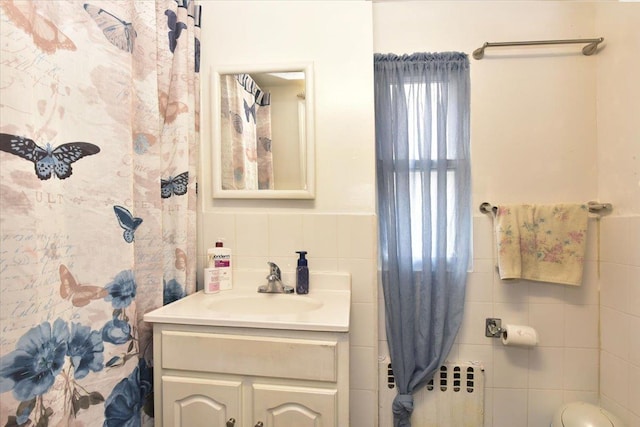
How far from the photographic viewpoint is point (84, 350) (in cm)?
82

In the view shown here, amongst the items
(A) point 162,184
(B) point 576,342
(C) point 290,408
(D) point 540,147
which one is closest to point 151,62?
(A) point 162,184

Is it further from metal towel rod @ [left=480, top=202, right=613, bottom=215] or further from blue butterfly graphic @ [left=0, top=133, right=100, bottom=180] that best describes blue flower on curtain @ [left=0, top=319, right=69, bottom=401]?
metal towel rod @ [left=480, top=202, right=613, bottom=215]

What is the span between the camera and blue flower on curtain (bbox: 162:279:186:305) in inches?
46.6

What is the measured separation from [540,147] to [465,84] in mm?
455

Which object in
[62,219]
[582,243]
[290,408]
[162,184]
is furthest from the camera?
[582,243]

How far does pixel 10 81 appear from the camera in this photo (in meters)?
0.62


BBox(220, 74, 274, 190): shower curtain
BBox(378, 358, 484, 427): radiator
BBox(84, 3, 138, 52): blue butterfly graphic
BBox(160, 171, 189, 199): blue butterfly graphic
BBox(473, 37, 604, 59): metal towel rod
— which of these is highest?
BBox(473, 37, 604, 59): metal towel rod

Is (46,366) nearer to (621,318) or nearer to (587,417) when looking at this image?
(587,417)

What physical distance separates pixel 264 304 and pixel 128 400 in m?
0.52

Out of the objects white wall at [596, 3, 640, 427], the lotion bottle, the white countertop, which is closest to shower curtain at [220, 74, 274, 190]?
the lotion bottle

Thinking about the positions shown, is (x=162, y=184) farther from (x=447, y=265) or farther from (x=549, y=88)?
(x=549, y=88)

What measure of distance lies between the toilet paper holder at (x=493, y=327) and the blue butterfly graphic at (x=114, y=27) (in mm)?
1770

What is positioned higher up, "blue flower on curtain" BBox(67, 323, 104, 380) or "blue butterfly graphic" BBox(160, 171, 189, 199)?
"blue butterfly graphic" BBox(160, 171, 189, 199)

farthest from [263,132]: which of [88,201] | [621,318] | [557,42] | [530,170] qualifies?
[621,318]
